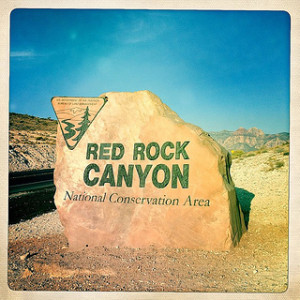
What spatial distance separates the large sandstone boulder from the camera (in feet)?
21.0

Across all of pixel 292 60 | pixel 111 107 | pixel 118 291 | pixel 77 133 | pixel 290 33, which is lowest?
pixel 118 291

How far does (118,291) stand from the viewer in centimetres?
601

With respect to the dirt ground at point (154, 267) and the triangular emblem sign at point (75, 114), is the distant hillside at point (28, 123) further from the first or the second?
the triangular emblem sign at point (75, 114)

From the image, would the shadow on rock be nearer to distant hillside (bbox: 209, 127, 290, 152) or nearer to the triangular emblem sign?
the triangular emblem sign

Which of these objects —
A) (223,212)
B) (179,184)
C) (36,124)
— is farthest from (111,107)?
(36,124)

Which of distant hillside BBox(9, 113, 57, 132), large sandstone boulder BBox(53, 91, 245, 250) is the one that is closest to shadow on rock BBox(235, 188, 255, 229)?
large sandstone boulder BBox(53, 91, 245, 250)

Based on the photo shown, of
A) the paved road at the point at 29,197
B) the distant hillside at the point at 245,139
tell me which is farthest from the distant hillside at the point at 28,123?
the distant hillside at the point at 245,139

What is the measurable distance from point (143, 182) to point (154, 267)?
1.76 meters

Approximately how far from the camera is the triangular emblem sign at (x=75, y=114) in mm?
6832

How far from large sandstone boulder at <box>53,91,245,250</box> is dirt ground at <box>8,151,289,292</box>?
10.9 inches

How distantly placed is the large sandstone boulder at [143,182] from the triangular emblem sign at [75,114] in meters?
0.05

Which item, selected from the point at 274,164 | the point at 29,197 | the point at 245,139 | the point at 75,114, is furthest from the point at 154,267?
the point at 245,139

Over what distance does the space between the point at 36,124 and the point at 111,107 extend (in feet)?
72.0

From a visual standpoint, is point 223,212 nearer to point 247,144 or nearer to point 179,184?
point 179,184
